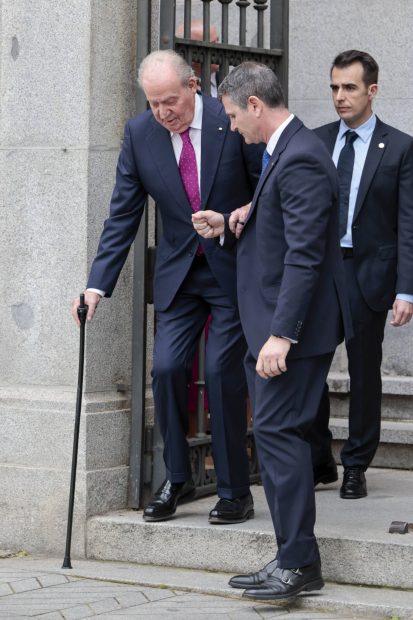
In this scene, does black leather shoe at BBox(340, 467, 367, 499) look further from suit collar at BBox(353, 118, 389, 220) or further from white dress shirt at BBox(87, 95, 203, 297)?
white dress shirt at BBox(87, 95, 203, 297)

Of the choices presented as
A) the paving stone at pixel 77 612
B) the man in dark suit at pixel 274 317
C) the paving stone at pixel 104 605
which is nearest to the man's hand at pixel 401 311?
the man in dark suit at pixel 274 317

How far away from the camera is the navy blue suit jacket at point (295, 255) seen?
18.4ft

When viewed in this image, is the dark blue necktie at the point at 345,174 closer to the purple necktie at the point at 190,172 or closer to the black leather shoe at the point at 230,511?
the purple necktie at the point at 190,172

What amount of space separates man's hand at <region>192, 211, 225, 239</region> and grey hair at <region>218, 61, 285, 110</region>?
0.60 meters

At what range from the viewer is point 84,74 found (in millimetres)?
6891

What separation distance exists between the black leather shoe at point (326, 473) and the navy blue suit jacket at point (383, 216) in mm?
819

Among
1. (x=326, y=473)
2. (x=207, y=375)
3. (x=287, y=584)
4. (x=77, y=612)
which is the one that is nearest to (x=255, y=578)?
(x=287, y=584)

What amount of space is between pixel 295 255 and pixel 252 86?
2.22ft

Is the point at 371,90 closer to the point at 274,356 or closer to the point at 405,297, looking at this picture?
the point at 405,297

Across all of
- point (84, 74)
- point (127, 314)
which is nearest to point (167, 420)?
point (127, 314)

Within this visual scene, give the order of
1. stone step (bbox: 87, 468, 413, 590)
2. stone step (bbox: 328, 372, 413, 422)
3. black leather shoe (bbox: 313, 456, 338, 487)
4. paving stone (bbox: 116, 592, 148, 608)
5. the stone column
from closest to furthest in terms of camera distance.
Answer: paving stone (bbox: 116, 592, 148, 608) → stone step (bbox: 87, 468, 413, 590) → the stone column → black leather shoe (bbox: 313, 456, 338, 487) → stone step (bbox: 328, 372, 413, 422)

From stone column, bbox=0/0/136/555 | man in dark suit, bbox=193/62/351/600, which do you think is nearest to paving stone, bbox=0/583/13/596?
stone column, bbox=0/0/136/555

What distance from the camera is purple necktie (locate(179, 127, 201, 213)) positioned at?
258 inches

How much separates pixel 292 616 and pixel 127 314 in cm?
186
